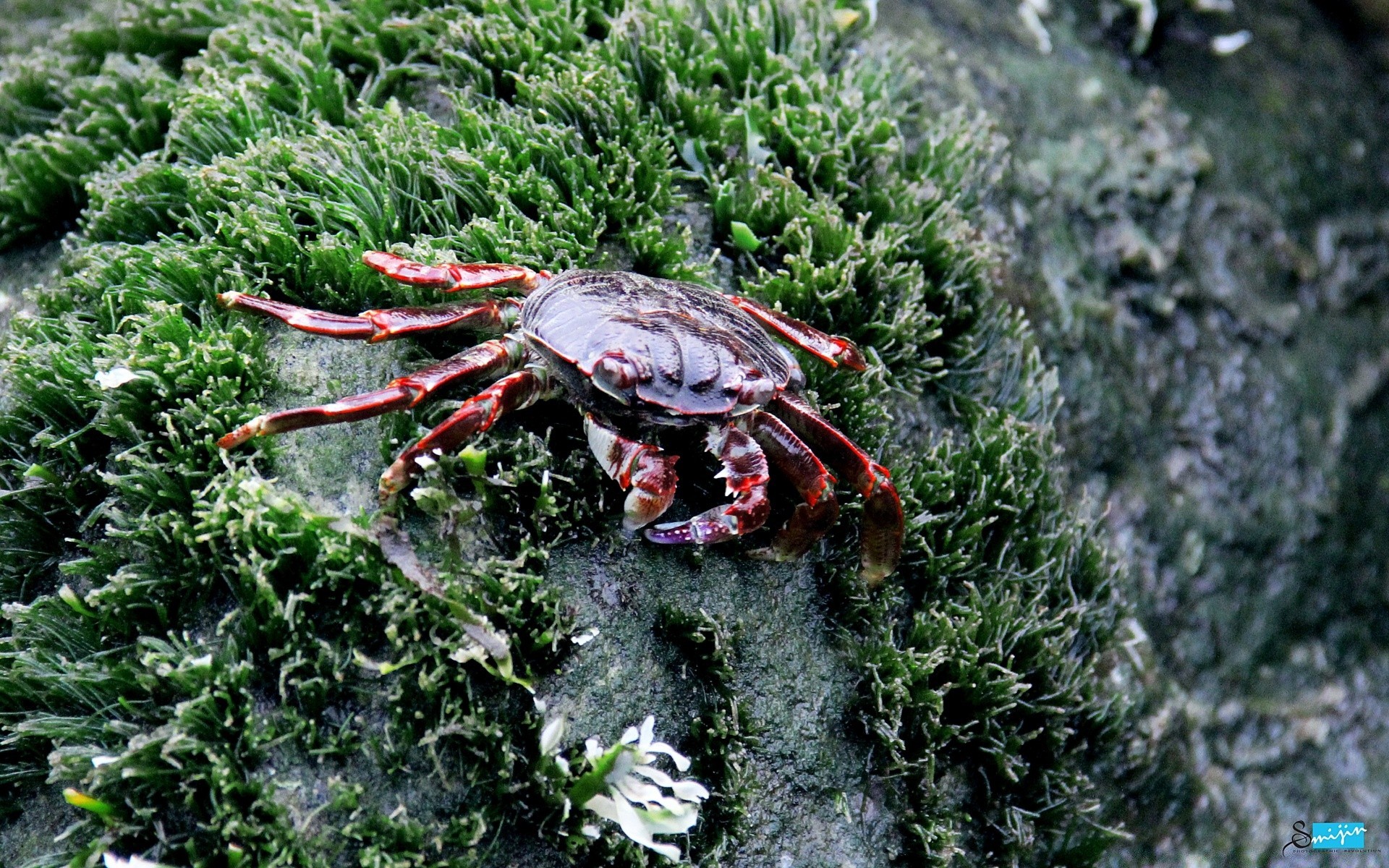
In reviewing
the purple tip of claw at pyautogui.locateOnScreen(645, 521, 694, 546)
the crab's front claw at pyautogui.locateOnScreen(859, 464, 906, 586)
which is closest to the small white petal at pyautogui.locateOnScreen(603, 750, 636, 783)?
the purple tip of claw at pyautogui.locateOnScreen(645, 521, 694, 546)

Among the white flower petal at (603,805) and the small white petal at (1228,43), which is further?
the small white petal at (1228,43)

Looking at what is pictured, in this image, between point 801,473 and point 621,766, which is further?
point 801,473

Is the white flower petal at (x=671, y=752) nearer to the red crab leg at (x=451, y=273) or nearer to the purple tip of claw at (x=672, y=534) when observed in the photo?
the purple tip of claw at (x=672, y=534)

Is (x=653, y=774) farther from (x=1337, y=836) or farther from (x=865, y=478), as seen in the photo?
(x=1337, y=836)

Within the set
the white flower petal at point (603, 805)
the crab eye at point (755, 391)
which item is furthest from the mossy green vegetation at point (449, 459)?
the crab eye at point (755, 391)
